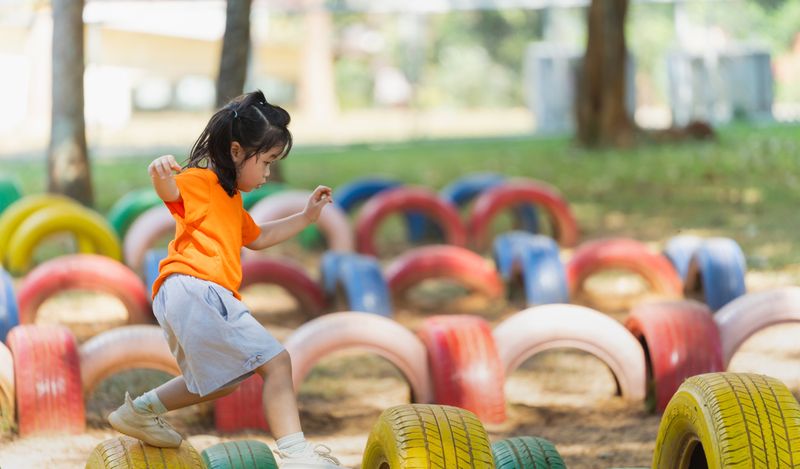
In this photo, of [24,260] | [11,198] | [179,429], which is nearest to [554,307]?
[179,429]

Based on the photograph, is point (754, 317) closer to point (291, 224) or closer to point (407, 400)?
point (407, 400)

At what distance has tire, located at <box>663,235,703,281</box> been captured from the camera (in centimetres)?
816

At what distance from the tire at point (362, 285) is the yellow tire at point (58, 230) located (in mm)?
A: 1920

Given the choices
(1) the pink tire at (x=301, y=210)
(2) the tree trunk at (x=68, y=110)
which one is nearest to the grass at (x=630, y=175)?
(2) the tree trunk at (x=68, y=110)

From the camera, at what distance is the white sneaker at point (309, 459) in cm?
375

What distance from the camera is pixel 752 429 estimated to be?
11.5ft

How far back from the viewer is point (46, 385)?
5.29m

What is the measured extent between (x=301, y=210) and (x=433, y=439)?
6.18m

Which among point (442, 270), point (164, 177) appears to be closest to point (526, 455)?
point (164, 177)

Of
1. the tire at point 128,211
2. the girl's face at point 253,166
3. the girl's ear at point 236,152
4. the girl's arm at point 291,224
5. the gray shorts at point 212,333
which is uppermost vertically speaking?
the girl's ear at point 236,152

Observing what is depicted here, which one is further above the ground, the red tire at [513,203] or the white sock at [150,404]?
the white sock at [150,404]

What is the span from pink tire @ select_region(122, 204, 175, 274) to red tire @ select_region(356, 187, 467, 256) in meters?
1.58

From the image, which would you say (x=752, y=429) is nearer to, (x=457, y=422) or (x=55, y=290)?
(x=457, y=422)

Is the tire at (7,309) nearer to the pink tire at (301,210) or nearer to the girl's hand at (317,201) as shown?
the girl's hand at (317,201)
